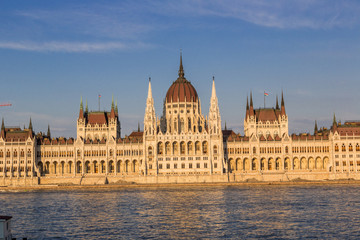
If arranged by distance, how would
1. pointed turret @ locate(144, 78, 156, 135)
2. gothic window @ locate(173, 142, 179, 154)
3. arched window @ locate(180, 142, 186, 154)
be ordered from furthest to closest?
pointed turret @ locate(144, 78, 156, 135), arched window @ locate(180, 142, 186, 154), gothic window @ locate(173, 142, 179, 154)

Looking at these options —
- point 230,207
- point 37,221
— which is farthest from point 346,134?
point 37,221

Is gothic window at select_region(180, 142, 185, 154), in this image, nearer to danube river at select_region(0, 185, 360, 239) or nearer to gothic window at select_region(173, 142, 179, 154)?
gothic window at select_region(173, 142, 179, 154)

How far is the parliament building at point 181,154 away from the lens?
156 meters

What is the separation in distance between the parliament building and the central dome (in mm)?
333

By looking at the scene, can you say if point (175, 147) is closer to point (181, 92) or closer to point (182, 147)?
point (182, 147)

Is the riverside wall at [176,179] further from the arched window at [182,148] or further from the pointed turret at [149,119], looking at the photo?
the pointed turret at [149,119]

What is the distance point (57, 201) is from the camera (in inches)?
4213

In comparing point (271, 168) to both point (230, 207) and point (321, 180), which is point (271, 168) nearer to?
point (321, 180)

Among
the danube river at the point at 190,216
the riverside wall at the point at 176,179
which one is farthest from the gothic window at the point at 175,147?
the danube river at the point at 190,216

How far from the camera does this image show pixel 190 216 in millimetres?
80125

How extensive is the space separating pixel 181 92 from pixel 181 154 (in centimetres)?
2323

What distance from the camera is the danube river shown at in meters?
65.0

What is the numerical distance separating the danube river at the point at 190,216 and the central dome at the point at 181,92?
61848 mm

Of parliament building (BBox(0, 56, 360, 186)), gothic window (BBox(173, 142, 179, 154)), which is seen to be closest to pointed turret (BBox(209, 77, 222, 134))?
parliament building (BBox(0, 56, 360, 186))
